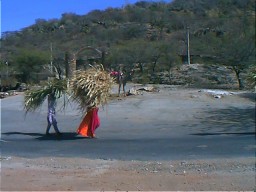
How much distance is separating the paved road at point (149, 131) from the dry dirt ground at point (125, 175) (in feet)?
2.60

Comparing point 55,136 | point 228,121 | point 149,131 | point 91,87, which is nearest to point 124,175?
point 91,87

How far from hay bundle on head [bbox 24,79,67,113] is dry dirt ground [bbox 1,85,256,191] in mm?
4233

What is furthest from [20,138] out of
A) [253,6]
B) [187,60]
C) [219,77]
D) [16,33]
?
[16,33]

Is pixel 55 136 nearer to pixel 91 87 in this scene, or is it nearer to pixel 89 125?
pixel 89 125

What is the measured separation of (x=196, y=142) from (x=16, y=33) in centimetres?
7644

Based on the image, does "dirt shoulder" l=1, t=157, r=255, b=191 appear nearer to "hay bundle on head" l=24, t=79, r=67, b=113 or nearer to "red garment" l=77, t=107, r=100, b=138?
"red garment" l=77, t=107, r=100, b=138

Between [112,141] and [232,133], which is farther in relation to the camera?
[232,133]

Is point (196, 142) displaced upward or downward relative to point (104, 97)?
downward

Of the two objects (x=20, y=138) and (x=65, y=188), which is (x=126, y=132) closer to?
(x=20, y=138)

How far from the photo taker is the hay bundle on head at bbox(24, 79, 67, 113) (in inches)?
626

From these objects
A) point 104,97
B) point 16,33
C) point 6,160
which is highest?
point 16,33

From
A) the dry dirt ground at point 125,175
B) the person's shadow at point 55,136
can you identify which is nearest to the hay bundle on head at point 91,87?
the person's shadow at point 55,136

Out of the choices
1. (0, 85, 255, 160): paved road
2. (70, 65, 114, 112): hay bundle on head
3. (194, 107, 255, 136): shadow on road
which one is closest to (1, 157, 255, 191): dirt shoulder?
(0, 85, 255, 160): paved road

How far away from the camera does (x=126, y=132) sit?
17000 mm
